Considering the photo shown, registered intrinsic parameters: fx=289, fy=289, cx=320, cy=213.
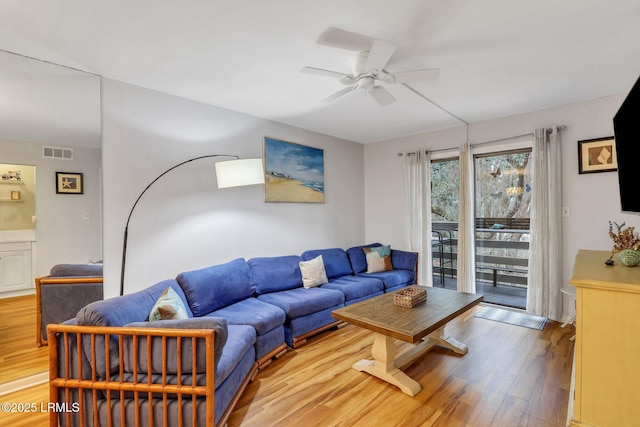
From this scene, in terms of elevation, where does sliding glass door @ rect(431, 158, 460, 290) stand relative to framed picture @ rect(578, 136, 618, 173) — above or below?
below

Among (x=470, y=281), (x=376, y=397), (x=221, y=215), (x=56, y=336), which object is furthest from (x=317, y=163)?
(x=56, y=336)

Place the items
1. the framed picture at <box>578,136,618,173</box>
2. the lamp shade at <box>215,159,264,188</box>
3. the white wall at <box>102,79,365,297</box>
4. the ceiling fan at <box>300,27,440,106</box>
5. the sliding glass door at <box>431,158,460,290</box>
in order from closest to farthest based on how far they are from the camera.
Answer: the ceiling fan at <box>300,27,440,106</box>, the white wall at <box>102,79,365,297</box>, the lamp shade at <box>215,159,264,188</box>, the framed picture at <box>578,136,618,173</box>, the sliding glass door at <box>431,158,460,290</box>

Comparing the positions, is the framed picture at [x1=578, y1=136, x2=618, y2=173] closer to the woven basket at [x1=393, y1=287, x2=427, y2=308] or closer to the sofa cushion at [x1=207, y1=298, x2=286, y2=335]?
the woven basket at [x1=393, y1=287, x2=427, y2=308]

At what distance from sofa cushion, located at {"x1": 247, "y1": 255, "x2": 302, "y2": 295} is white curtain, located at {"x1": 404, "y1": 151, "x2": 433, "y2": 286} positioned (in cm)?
199

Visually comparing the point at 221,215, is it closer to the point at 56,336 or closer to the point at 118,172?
the point at 118,172

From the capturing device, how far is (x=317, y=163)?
4.40m

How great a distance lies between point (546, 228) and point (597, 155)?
94 centimetres

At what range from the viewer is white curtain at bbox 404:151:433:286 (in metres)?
4.45

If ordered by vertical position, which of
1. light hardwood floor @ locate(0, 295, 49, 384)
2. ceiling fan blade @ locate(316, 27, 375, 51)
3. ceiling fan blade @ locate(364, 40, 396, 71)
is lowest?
light hardwood floor @ locate(0, 295, 49, 384)

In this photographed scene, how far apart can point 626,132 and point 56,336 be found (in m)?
3.57

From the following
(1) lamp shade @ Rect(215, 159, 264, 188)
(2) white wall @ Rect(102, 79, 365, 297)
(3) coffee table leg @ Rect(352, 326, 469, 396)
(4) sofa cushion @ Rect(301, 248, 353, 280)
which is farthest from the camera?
(4) sofa cushion @ Rect(301, 248, 353, 280)

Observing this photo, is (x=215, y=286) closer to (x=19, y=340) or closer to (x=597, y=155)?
(x=19, y=340)

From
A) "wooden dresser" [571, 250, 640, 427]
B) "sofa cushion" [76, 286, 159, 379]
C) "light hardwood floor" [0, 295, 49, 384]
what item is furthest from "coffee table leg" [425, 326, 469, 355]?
"light hardwood floor" [0, 295, 49, 384]

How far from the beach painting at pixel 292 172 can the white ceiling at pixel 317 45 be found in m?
0.80
